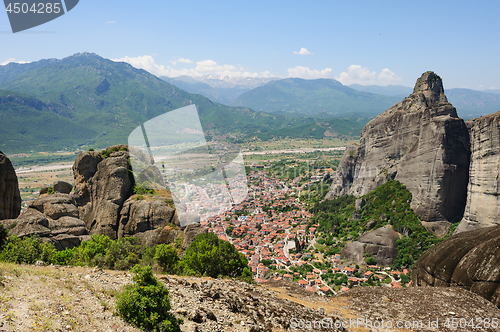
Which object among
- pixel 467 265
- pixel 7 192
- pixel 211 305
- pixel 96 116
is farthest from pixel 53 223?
pixel 96 116

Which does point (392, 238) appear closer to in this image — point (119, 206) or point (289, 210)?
point (289, 210)

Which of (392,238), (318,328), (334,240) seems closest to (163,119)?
(318,328)

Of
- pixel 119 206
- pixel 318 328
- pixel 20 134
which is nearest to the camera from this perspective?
pixel 318 328

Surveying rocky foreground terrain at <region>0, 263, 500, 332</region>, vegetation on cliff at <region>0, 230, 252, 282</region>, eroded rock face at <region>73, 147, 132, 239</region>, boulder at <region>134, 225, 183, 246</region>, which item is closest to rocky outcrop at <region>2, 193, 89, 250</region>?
vegetation on cliff at <region>0, 230, 252, 282</region>

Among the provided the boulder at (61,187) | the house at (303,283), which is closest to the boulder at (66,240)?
the boulder at (61,187)

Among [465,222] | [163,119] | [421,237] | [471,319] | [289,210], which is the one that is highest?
[163,119]

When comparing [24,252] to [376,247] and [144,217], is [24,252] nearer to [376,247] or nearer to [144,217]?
[144,217]

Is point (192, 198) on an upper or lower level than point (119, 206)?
upper
